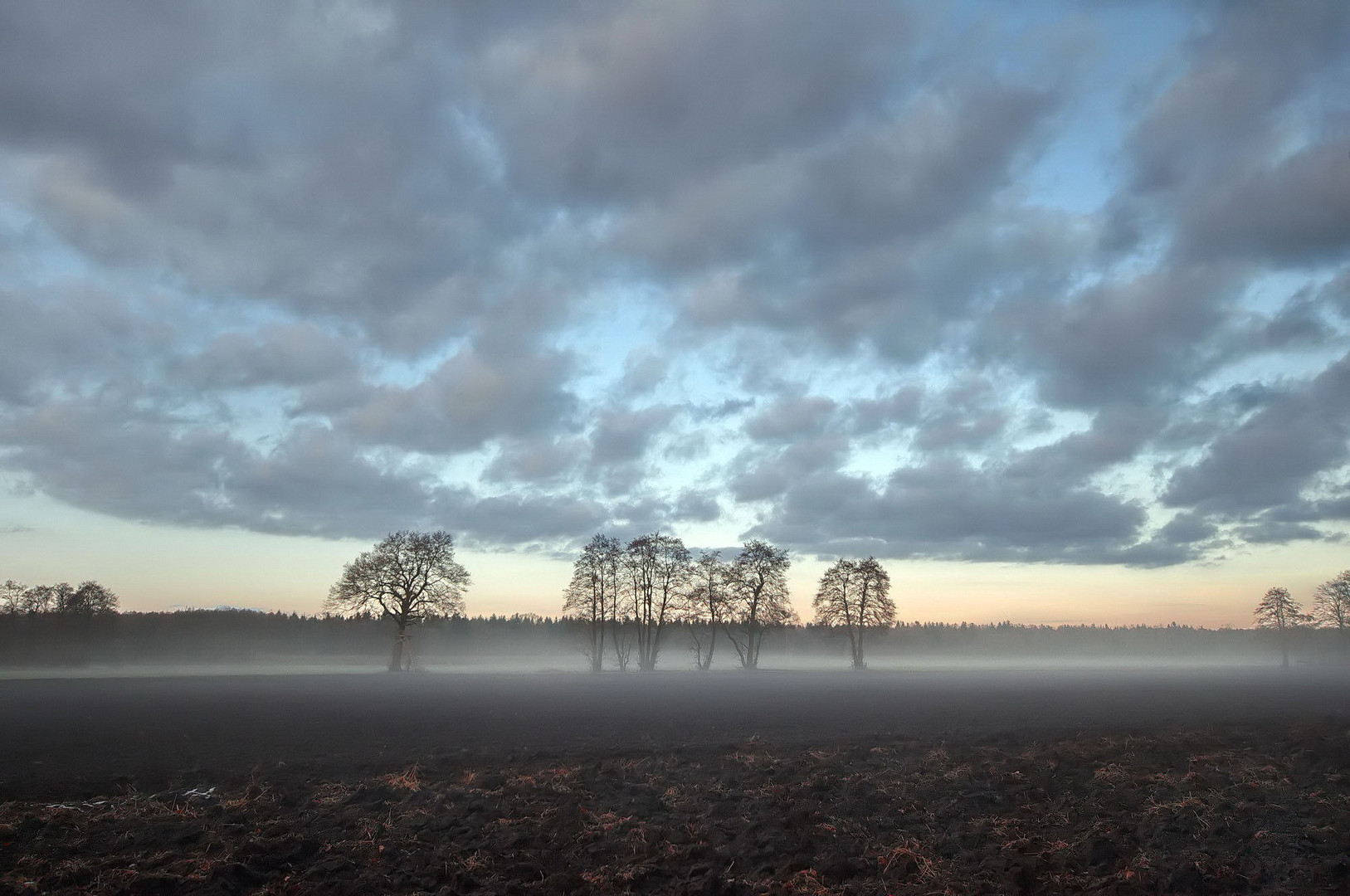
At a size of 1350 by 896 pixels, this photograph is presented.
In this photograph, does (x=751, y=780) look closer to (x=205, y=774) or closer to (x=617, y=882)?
(x=617, y=882)

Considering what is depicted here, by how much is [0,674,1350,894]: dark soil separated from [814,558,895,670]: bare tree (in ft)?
232

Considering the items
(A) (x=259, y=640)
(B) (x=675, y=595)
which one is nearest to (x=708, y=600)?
(B) (x=675, y=595)

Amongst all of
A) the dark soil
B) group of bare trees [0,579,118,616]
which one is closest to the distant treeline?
group of bare trees [0,579,118,616]

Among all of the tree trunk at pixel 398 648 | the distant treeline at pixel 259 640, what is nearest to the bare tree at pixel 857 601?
the distant treeline at pixel 259 640

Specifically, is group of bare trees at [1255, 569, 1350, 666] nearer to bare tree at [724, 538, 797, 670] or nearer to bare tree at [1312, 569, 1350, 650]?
bare tree at [1312, 569, 1350, 650]

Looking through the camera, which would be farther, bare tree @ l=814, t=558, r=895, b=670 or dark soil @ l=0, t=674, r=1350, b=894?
bare tree @ l=814, t=558, r=895, b=670

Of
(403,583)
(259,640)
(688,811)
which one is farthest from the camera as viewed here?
(259,640)

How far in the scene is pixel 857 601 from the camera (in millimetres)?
93938

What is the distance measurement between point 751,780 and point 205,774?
11613 mm

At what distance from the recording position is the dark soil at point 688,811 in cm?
1088

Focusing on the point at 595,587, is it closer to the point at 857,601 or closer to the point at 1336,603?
the point at 857,601

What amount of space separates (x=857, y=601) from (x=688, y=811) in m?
83.8

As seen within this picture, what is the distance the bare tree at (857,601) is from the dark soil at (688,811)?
70734mm

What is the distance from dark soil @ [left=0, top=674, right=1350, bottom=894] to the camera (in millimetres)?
10883
